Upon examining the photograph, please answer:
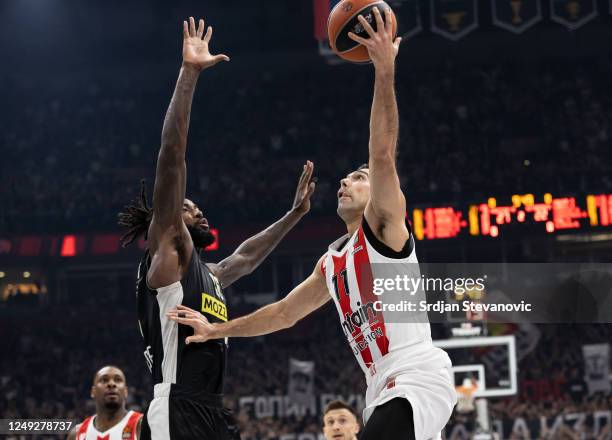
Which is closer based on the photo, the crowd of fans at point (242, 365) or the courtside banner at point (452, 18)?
the courtside banner at point (452, 18)

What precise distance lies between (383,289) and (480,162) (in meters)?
18.2

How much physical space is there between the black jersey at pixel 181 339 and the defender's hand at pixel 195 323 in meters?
0.15

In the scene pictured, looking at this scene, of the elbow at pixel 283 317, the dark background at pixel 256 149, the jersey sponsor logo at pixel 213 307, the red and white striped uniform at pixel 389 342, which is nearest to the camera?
the red and white striped uniform at pixel 389 342

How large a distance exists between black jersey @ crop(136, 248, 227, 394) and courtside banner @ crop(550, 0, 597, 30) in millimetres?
13200

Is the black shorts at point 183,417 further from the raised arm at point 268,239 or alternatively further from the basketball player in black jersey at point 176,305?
the raised arm at point 268,239

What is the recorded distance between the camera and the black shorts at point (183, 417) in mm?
4609

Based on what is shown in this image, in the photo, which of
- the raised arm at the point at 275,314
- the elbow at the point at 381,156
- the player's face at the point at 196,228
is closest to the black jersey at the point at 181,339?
the raised arm at the point at 275,314

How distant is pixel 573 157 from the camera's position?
2141cm

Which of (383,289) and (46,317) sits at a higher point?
(46,317)

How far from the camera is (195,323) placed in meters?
4.62

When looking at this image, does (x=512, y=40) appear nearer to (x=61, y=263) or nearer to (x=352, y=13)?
(x=61, y=263)

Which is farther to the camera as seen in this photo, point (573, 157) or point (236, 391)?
point (573, 157)

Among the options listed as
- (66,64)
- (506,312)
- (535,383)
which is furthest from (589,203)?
(66,64)

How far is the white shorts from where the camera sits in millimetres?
4059
